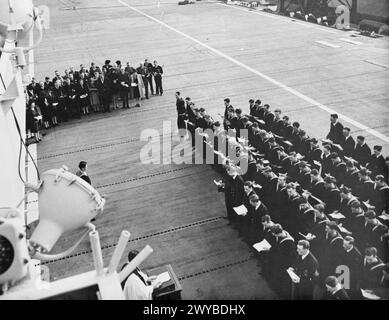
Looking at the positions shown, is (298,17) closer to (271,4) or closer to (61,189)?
(271,4)

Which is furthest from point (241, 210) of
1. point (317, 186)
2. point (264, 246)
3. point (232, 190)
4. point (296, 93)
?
point (296, 93)

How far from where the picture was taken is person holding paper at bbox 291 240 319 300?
25.9ft

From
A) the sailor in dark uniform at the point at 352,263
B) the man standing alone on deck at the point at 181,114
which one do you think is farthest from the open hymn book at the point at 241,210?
the man standing alone on deck at the point at 181,114

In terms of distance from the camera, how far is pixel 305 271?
7961mm

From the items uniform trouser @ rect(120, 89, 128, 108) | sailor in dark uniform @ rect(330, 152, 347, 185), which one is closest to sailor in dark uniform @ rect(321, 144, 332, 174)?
sailor in dark uniform @ rect(330, 152, 347, 185)

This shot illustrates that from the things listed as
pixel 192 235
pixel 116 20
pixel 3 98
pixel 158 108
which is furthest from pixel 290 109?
pixel 116 20

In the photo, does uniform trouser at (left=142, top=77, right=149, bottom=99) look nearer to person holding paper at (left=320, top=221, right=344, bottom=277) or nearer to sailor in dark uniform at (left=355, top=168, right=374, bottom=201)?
sailor in dark uniform at (left=355, top=168, right=374, bottom=201)

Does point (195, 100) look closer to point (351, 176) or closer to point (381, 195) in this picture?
point (351, 176)

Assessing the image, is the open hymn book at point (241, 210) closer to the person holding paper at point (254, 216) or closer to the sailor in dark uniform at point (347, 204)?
the person holding paper at point (254, 216)

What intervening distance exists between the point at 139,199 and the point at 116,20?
33645 millimetres

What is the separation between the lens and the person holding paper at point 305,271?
7.91 metres

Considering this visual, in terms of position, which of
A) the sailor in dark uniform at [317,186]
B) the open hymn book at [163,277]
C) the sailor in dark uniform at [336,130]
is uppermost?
the sailor in dark uniform at [336,130]

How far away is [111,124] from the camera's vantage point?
18188mm

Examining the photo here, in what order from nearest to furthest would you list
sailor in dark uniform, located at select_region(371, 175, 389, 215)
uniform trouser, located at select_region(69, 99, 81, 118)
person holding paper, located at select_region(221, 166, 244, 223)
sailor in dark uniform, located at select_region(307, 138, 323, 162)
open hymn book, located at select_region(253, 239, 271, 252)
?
open hymn book, located at select_region(253, 239, 271, 252), sailor in dark uniform, located at select_region(371, 175, 389, 215), person holding paper, located at select_region(221, 166, 244, 223), sailor in dark uniform, located at select_region(307, 138, 323, 162), uniform trouser, located at select_region(69, 99, 81, 118)
